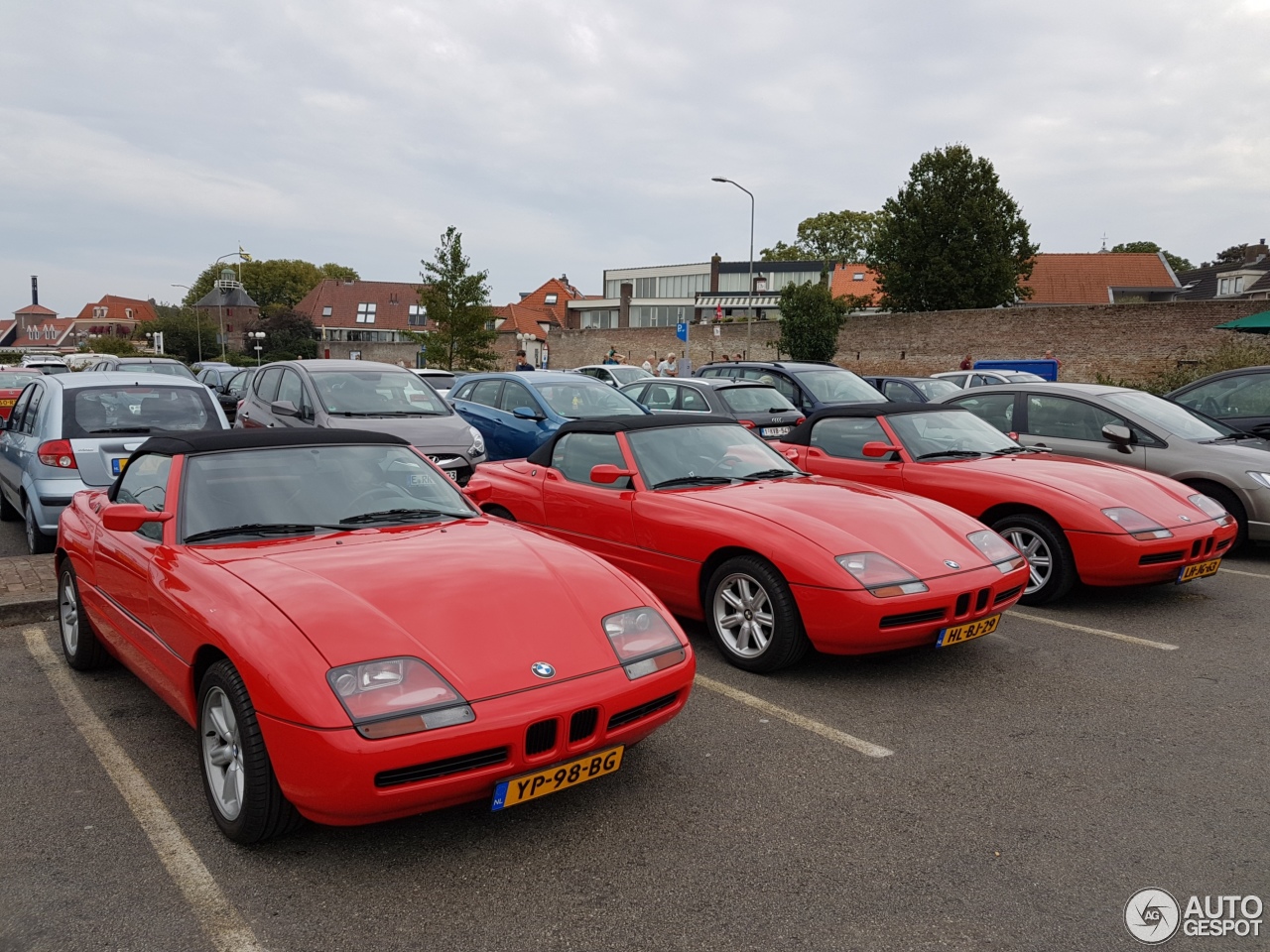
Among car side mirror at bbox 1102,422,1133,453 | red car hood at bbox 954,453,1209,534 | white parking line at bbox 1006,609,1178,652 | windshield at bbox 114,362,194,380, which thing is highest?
windshield at bbox 114,362,194,380

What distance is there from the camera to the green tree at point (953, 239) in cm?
4894

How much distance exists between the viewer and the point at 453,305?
118ft

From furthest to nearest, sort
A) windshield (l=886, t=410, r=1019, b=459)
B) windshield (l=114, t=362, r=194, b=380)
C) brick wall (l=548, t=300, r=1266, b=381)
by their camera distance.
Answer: brick wall (l=548, t=300, r=1266, b=381) → windshield (l=114, t=362, r=194, b=380) → windshield (l=886, t=410, r=1019, b=459)

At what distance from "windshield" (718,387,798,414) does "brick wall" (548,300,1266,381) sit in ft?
75.5

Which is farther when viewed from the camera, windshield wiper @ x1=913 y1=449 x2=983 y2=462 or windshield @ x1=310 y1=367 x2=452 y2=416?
windshield @ x1=310 y1=367 x2=452 y2=416

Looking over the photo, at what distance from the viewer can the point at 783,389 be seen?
48.5 ft

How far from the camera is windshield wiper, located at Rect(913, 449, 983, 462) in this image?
7.39m

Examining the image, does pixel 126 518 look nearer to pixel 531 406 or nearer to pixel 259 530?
pixel 259 530

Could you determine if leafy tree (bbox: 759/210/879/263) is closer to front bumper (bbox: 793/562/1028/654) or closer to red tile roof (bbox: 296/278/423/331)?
red tile roof (bbox: 296/278/423/331)

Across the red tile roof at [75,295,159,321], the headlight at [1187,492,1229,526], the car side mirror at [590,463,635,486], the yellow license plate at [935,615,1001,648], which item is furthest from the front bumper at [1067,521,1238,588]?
the red tile roof at [75,295,159,321]

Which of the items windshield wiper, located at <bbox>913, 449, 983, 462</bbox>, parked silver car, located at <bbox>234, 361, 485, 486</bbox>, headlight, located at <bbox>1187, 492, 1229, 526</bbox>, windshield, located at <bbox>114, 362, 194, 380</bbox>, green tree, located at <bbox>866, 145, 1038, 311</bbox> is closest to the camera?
headlight, located at <bbox>1187, 492, 1229, 526</bbox>

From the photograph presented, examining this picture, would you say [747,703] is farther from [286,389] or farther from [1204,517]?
[286,389]

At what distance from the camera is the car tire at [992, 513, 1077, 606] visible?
21.0ft

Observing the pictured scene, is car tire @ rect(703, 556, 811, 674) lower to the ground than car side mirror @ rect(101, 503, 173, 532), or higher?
lower
